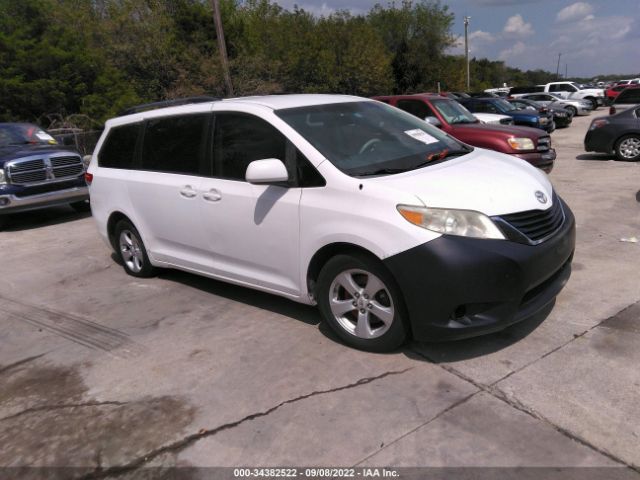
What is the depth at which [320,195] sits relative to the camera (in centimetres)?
378

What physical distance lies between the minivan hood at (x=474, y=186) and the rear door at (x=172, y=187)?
1806 mm

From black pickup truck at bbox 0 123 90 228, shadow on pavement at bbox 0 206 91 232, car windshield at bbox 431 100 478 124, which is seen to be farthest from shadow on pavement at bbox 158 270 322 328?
car windshield at bbox 431 100 478 124

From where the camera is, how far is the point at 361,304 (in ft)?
12.1

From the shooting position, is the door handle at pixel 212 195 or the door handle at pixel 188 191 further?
the door handle at pixel 188 191

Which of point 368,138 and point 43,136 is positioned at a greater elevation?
point 368,138

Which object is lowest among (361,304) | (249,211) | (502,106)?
Answer: (361,304)

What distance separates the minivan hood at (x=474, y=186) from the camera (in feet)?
11.2

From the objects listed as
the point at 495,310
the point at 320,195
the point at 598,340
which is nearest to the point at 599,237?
the point at 598,340

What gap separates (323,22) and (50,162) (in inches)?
1243

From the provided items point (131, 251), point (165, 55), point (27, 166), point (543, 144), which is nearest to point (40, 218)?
point (27, 166)

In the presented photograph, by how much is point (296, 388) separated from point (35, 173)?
7554mm

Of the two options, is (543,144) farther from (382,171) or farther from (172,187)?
(172,187)

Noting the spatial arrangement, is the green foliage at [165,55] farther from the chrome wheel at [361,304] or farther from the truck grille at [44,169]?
the chrome wheel at [361,304]

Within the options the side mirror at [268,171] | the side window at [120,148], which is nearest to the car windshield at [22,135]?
the side window at [120,148]
